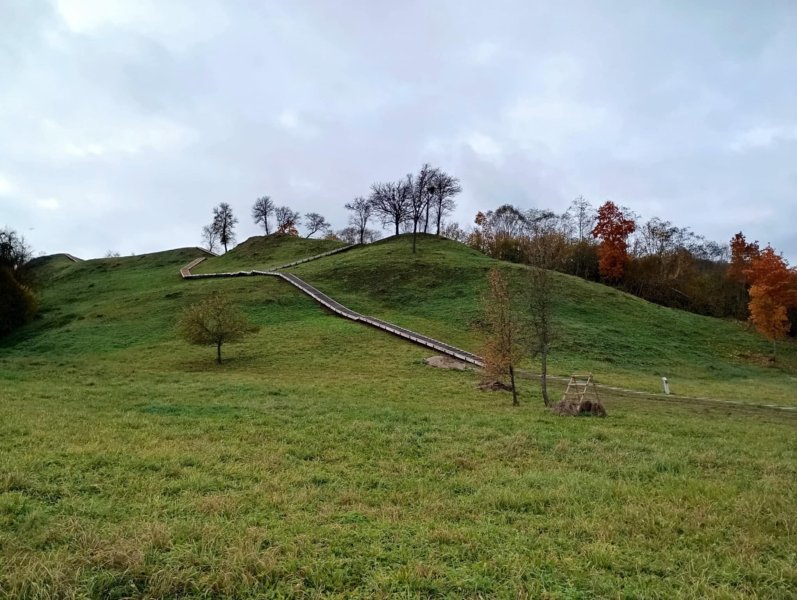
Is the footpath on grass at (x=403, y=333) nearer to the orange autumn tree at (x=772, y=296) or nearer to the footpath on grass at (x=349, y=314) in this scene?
the footpath on grass at (x=349, y=314)

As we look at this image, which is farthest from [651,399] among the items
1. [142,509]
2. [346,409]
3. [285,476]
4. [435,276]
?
[435,276]

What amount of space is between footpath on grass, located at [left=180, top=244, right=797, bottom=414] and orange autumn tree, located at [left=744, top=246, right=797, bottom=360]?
83.2ft

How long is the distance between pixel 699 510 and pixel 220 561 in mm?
6597

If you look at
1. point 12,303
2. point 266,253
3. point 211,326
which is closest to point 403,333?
point 211,326

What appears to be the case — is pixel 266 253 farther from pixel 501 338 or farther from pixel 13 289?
pixel 501 338

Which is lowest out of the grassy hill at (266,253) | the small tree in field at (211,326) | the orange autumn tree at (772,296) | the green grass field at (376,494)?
the green grass field at (376,494)

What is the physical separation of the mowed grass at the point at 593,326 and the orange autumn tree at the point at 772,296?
2.71 m

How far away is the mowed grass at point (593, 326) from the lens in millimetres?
35344

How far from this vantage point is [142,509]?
265 inches

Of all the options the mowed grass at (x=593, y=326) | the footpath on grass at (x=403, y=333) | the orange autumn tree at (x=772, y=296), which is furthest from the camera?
the orange autumn tree at (x=772, y=296)

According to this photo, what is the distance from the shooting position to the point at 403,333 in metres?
41.5

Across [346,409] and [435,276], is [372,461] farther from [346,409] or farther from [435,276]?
[435,276]

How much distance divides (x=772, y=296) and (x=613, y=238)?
109ft

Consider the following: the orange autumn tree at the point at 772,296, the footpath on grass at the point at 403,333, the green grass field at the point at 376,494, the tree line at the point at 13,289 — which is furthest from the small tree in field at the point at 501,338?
the tree line at the point at 13,289
